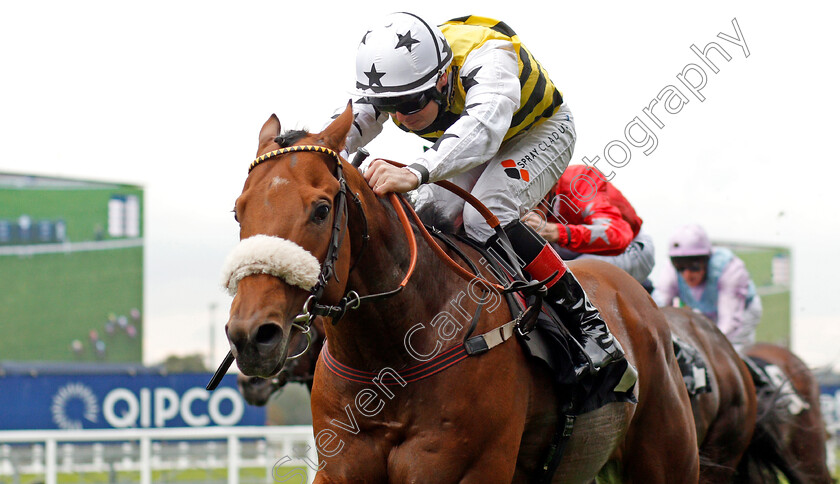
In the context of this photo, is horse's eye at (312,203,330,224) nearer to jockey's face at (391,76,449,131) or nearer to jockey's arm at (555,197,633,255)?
jockey's face at (391,76,449,131)

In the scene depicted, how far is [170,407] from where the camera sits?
10734mm

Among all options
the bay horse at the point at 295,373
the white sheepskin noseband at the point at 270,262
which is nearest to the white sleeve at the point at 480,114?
the white sheepskin noseband at the point at 270,262

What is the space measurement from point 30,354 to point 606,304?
503 inches

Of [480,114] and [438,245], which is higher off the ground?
[480,114]

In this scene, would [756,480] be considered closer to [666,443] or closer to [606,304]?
[666,443]

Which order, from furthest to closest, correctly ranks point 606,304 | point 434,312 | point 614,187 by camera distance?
point 614,187, point 606,304, point 434,312

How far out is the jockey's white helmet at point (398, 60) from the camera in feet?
10.2

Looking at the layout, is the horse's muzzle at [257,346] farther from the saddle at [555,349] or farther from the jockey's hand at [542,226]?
the jockey's hand at [542,226]

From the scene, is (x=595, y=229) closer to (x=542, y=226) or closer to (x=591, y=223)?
(x=591, y=223)

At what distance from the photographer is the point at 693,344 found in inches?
226

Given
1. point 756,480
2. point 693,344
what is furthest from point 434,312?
point 756,480

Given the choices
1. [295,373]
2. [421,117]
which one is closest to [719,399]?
[295,373]

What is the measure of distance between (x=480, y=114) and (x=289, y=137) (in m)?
0.67

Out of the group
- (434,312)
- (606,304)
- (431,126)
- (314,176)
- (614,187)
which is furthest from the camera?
(614,187)
